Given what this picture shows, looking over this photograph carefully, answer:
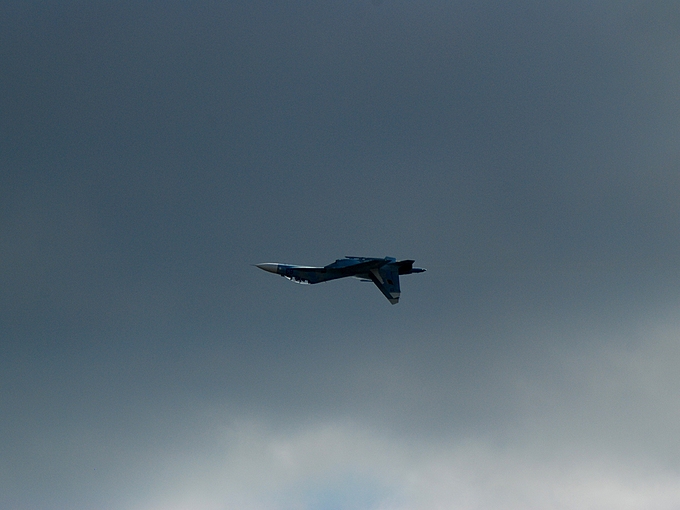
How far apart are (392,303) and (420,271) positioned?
10.1 meters

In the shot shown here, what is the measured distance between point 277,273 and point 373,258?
22567 mm

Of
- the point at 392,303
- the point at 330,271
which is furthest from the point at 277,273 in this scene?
the point at 392,303

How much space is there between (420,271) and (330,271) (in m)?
21.2

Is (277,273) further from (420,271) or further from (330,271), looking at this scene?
(420,271)

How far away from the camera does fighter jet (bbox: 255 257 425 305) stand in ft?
595

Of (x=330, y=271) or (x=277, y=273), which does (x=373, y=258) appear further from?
(x=277, y=273)

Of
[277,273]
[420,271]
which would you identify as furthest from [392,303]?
[277,273]

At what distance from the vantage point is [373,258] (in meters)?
180

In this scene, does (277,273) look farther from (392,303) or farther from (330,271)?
(392,303)

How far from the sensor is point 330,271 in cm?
18350

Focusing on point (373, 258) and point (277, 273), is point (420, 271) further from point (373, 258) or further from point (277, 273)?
point (277, 273)

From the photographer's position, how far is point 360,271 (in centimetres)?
18238

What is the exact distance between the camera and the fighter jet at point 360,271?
181 metres

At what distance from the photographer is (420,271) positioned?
185250mm
